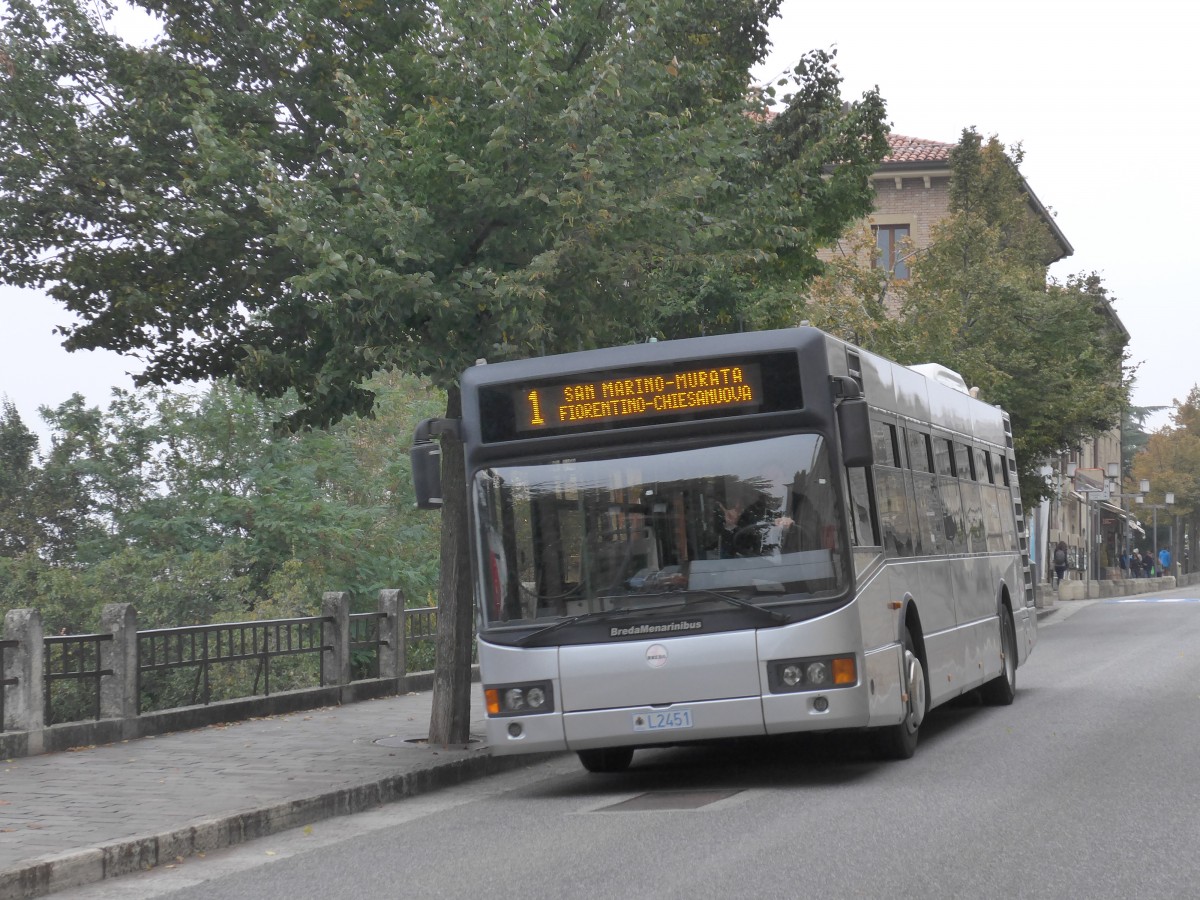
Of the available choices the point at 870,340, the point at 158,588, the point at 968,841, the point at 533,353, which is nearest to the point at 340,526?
the point at 158,588

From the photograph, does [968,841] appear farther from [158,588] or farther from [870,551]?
[158,588]

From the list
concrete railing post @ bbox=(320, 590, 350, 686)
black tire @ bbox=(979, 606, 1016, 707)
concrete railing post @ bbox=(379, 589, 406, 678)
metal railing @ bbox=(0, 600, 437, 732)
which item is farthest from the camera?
concrete railing post @ bbox=(379, 589, 406, 678)

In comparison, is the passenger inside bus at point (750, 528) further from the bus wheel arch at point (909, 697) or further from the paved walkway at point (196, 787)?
the paved walkway at point (196, 787)

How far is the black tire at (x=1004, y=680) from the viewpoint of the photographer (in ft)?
54.1

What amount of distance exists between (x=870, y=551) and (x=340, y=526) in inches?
1168

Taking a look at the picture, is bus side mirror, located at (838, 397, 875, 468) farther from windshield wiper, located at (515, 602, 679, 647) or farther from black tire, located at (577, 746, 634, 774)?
black tire, located at (577, 746, 634, 774)

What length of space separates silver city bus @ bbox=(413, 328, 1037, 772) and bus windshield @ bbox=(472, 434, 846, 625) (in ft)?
0.04

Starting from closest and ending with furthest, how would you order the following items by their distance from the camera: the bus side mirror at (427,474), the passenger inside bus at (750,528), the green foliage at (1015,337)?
the passenger inside bus at (750,528), the bus side mirror at (427,474), the green foliage at (1015,337)

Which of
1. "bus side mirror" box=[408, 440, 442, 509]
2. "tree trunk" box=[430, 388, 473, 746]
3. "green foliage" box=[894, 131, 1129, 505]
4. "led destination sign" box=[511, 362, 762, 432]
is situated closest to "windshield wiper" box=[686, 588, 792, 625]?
"led destination sign" box=[511, 362, 762, 432]

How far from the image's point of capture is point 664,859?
309 inches

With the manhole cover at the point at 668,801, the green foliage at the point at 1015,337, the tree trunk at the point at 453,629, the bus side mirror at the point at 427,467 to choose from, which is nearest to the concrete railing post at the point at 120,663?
the tree trunk at the point at 453,629

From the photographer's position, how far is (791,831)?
860 centimetres

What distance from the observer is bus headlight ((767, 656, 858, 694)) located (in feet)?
33.7

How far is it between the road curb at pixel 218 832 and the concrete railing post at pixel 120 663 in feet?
12.7
